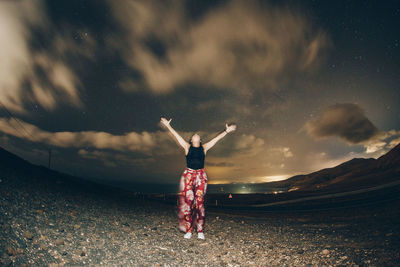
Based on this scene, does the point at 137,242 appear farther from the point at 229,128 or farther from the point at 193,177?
the point at 229,128

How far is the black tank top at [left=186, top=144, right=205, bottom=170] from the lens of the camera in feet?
23.7

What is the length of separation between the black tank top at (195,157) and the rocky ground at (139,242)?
259cm

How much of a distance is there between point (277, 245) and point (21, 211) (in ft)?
28.0

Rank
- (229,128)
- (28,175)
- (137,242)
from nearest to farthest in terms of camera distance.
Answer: (137,242) → (229,128) → (28,175)

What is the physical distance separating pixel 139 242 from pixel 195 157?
10.6 ft

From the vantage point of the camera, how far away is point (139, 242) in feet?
22.1

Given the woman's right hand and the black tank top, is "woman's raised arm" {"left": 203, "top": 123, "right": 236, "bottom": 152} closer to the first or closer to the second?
the black tank top

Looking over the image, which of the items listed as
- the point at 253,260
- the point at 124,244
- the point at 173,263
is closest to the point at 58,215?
the point at 124,244

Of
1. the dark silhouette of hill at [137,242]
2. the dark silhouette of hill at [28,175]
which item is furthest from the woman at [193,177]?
the dark silhouette of hill at [28,175]

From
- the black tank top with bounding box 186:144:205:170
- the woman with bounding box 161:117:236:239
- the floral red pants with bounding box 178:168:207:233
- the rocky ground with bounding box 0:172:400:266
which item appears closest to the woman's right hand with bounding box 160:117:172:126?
the woman with bounding box 161:117:236:239

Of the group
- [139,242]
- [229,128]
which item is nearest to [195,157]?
[229,128]

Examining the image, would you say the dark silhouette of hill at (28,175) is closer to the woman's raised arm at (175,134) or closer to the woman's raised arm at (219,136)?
the woman's raised arm at (175,134)

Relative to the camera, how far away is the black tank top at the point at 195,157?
23.7 feet

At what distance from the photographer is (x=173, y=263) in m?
5.70
